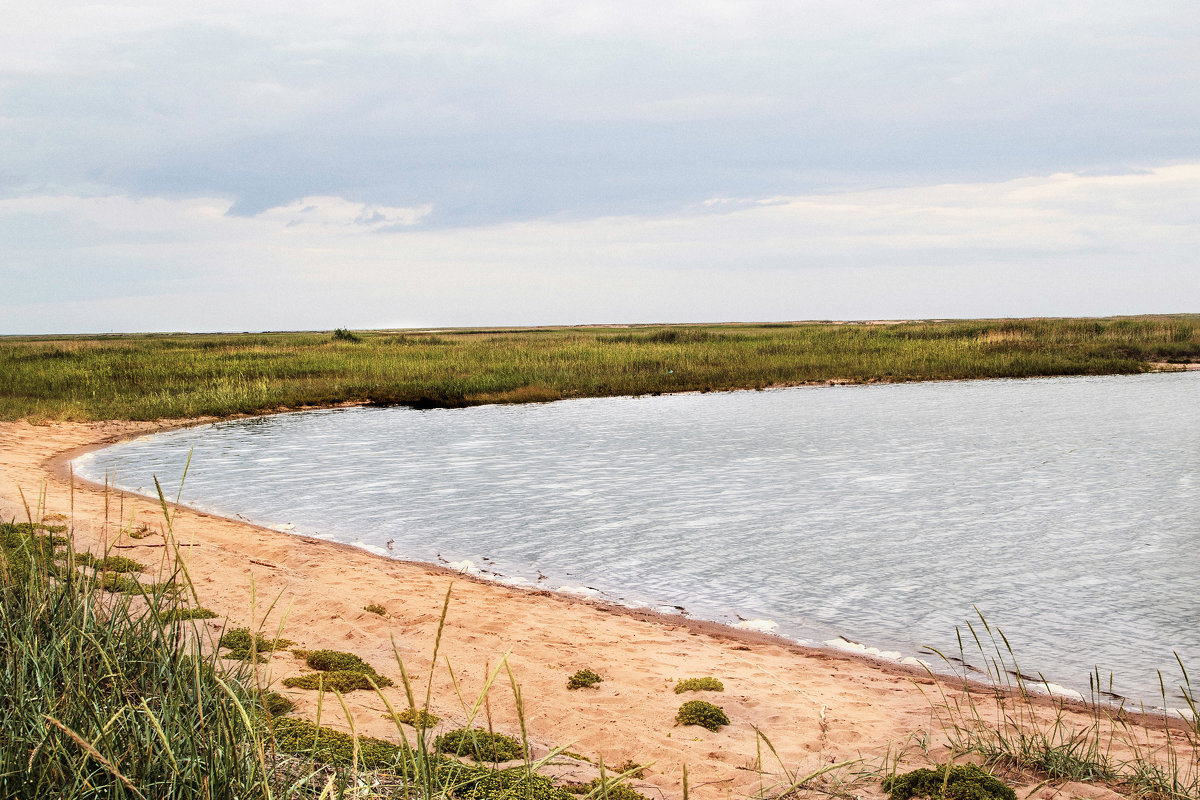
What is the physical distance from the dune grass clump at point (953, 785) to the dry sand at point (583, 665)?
0.23 meters

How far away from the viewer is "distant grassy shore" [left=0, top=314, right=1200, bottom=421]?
99.2ft

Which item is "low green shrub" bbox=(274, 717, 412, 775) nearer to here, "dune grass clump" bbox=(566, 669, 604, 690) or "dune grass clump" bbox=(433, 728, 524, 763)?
"dune grass clump" bbox=(433, 728, 524, 763)

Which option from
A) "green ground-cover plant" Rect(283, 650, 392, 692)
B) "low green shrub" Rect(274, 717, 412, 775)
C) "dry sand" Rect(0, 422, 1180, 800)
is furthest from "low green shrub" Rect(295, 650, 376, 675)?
"low green shrub" Rect(274, 717, 412, 775)

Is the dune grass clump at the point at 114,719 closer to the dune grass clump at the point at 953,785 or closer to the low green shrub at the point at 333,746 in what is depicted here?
the low green shrub at the point at 333,746

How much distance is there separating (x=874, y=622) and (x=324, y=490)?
1138 centimetres

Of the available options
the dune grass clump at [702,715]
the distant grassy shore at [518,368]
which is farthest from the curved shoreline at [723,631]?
the distant grassy shore at [518,368]

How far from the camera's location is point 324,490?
16484mm

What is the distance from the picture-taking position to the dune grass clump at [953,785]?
4.59m

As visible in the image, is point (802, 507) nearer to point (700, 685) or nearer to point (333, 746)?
point (700, 685)

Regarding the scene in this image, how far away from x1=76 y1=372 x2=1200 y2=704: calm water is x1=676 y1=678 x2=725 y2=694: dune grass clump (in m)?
1.96

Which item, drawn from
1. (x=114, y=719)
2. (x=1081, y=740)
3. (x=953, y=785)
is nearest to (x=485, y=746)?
(x=953, y=785)

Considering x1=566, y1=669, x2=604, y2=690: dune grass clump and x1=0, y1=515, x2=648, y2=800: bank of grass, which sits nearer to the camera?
x1=0, y1=515, x2=648, y2=800: bank of grass

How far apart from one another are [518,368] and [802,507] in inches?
984

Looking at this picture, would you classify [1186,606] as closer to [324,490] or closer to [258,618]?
[258,618]
